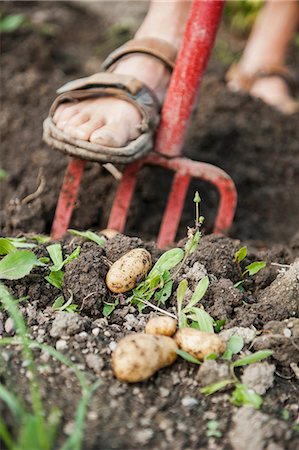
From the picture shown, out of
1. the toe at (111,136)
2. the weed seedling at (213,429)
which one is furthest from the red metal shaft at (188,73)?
the weed seedling at (213,429)

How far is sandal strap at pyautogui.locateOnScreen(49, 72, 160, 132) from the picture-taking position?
2.36 metres

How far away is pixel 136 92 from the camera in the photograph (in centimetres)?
239

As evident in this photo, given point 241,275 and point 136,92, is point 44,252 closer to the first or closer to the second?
point 241,275

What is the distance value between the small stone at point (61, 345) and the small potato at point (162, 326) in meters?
0.20

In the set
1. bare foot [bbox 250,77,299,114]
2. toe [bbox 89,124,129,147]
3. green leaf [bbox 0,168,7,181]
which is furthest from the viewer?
bare foot [bbox 250,77,299,114]

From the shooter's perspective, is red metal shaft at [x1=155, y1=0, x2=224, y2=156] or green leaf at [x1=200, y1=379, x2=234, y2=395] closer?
green leaf at [x1=200, y1=379, x2=234, y2=395]

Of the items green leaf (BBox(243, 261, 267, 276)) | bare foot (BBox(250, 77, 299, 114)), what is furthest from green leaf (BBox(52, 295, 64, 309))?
bare foot (BBox(250, 77, 299, 114))

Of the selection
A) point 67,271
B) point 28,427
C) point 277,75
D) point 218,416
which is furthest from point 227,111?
point 28,427

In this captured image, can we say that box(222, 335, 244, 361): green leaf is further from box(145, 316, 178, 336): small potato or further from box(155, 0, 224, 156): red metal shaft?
box(155, 0, 224, 156): red metal shaft

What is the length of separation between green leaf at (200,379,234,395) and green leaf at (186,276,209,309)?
0.85 ft

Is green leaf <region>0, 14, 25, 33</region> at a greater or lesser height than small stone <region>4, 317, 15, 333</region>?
greater

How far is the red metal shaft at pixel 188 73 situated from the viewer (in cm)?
231

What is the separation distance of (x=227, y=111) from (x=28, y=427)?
2.38 metres

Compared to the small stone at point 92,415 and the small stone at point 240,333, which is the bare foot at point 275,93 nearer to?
the small stone at point 240,333
